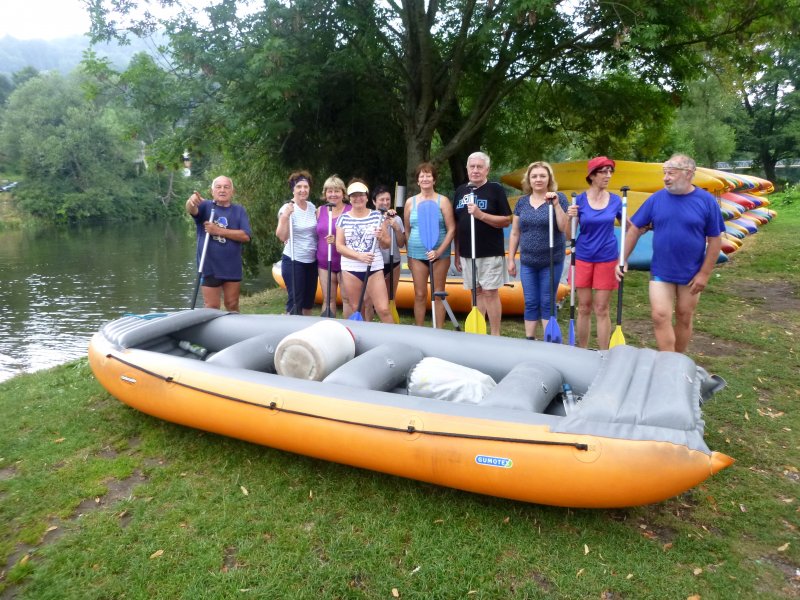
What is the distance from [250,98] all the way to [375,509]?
5893 millimetres

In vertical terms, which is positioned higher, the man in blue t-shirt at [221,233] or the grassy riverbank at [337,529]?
the man in blue t-shirt at [221,233]

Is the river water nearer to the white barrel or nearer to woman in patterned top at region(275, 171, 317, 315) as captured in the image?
woman in patterned top at region(275, 171, 317, 315)

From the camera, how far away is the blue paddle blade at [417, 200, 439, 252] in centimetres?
416

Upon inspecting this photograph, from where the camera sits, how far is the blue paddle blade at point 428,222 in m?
4.16

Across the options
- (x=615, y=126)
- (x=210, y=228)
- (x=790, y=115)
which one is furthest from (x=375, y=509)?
(x=790, y=115)

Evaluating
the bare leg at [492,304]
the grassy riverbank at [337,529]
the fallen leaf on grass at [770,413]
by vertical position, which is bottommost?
the grassy riverbank at [337,529]

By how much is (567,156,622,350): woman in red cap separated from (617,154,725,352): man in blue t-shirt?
22 centimetres

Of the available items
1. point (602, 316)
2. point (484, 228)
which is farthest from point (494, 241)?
point (602, 316)

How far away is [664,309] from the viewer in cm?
345

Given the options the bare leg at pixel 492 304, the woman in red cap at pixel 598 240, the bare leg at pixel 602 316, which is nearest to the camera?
the woman in red cap at pixel 598 240

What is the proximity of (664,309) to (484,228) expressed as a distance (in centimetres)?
134

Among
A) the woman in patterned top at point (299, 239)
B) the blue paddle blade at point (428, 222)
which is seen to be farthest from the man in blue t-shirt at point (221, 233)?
the blue paddle blade at point (428, 222)

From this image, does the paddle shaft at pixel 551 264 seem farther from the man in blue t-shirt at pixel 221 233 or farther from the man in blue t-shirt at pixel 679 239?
the man in blue t-shirt at pixel 221 233

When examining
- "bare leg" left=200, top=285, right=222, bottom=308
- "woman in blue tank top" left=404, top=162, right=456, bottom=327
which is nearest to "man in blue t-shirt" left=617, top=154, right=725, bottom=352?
"woman in blue tank top" left=404, top=162, right=456, bottom=327
